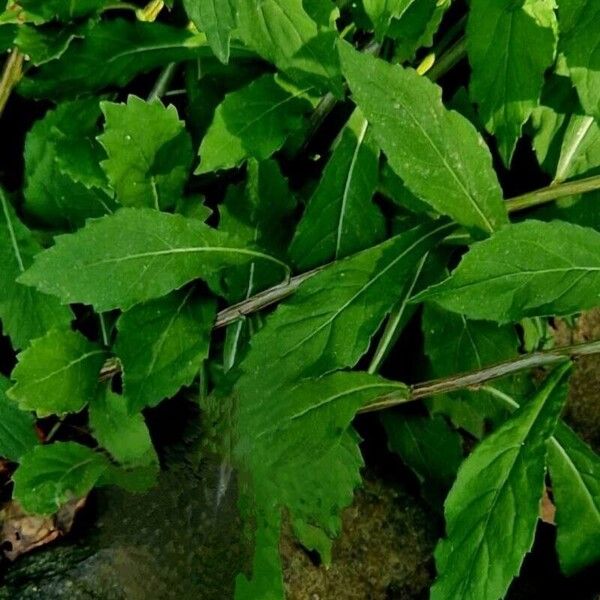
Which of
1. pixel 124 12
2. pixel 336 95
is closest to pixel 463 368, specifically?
pixel 336 95

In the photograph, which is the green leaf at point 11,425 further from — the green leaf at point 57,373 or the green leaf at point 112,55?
the green leaf at point 112,55

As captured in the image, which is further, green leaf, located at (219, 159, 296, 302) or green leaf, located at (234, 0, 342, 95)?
green leaf, located at (219, 159, 296, 302)

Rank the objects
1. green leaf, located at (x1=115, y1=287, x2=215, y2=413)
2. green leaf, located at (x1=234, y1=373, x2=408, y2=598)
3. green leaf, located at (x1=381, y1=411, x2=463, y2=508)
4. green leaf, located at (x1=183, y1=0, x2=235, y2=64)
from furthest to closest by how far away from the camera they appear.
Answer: green leaf, located at (x1=381, y1=411, x2=463, y2=508)
green leaf, located at (x1=115, y1=287, x2=215, y2=413)
green leaf, located at (x1=234, y1=373, x2=408, y2=598)
green leaf, located at (x1=183, y1=0, x2=235, y2=64)

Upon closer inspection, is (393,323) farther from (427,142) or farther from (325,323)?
(427,142)

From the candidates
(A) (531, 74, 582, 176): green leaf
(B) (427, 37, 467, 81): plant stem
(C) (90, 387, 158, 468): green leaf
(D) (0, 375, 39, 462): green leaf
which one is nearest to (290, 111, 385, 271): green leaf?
(B) (427, 37, 467, 81): plant stem

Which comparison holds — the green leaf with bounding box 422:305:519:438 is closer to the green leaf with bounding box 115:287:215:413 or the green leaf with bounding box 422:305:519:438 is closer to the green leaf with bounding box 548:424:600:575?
the green leaf with bounding box 548:424:600:575

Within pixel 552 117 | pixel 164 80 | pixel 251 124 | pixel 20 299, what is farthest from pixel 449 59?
pixel 20 299

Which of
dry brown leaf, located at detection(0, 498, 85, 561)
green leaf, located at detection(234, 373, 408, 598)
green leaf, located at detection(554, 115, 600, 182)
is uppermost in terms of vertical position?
green leaf, located at detection(554, 115, 600, 182)
